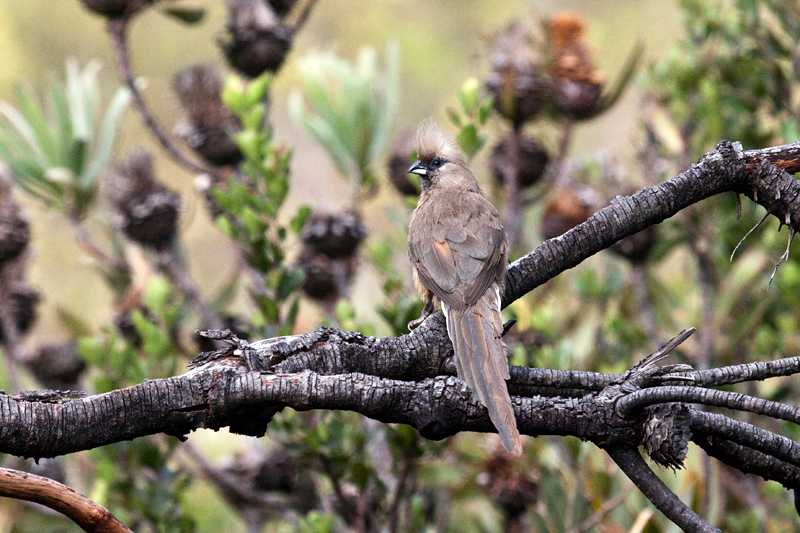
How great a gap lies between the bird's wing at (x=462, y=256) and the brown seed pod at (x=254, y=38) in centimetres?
150

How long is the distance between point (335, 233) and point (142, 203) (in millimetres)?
1014

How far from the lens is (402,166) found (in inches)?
171

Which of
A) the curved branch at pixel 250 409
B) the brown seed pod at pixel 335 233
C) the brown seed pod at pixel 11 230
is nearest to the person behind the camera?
the curved branch at pixel 250 409

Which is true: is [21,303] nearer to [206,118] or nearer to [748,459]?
[206,118]

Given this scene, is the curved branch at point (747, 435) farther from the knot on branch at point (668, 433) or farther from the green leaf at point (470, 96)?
the green leaf at point (470, 96)

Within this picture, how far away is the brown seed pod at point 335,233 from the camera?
3824 mm

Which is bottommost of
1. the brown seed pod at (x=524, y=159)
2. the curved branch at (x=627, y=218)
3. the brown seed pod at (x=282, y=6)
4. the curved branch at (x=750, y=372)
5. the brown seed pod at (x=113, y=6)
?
the curved branch at (x=750, y=372)

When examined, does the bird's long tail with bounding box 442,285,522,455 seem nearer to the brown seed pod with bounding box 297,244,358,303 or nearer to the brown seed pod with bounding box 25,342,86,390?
the brown seed pod with bounding box 297,244,358,303

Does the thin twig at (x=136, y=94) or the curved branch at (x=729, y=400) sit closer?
the curved branch at (x=729, y=400)

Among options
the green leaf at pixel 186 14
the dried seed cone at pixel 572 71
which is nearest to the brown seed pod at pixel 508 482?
the dried seed cone at pixel 572 71

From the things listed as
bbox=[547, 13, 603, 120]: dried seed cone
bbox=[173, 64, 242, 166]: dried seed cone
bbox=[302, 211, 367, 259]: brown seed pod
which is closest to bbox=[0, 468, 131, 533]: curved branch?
bbox=[302, 211, 367, 259]: brown seed pod

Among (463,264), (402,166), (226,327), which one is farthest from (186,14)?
(463,264)

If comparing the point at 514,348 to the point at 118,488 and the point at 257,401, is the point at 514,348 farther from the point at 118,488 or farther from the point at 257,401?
the point at 257,401

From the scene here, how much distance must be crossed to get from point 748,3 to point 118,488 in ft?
12.3
